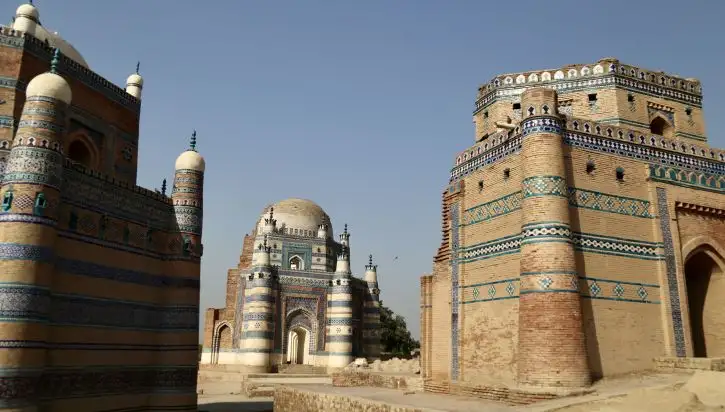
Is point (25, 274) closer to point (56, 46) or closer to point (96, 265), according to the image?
point (96, 265)

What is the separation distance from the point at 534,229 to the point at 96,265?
903cm

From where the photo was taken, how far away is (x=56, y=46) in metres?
14.2

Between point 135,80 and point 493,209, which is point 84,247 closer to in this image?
point 135,80

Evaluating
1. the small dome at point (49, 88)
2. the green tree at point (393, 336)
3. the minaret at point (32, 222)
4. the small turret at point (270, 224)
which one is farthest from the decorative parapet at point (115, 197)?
the green tree at point (393, 336)

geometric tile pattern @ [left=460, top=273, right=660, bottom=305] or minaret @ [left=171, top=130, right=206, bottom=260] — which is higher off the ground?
minaret @ [left=171, top=130, right=206, bottom=260]

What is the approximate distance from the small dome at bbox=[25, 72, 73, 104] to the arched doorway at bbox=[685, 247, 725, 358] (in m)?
14.2

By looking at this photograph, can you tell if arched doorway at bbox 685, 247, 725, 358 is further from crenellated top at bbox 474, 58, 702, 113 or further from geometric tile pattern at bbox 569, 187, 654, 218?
crenellated top at bbox 474, 58, 702, 113

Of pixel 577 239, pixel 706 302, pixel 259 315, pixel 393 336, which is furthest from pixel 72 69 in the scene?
pixel 393 336

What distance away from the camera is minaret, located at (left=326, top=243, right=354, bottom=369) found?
31.5m

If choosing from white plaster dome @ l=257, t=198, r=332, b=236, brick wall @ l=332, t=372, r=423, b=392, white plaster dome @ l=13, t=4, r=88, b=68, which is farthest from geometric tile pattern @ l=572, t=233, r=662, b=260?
white plaster dome @ l=257, t=198, r=332, b=236

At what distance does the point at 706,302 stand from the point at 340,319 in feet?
64.6

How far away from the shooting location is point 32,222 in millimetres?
10500

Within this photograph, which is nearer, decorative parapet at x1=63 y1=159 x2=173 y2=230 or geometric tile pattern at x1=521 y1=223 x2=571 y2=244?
decorative parapet at x1=63 y1=159 x2=173 y2=230

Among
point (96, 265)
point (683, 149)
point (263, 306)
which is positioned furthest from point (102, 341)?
point (263, 306)
